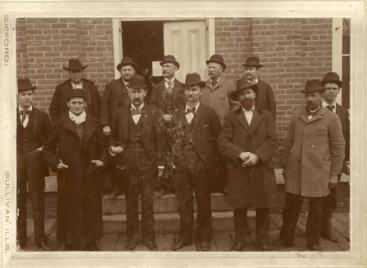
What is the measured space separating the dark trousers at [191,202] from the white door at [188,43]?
106 centimetres

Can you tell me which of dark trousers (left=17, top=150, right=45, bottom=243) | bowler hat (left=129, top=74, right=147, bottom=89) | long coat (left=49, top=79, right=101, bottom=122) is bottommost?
dark trousers (left=17, top=150, right=45, bottom=243)

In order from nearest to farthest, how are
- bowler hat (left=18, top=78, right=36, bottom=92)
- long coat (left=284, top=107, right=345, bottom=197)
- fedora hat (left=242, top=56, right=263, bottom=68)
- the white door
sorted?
bowler hat (left=18, top=78, right=36, bottom=92), long coat (left=284, top=107, right=345, bottom=197), fedora hat (left=242, top=56, right=263, bottom=68), the white door

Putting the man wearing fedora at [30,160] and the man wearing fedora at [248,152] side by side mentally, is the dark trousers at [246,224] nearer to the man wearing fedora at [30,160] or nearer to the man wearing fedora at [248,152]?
the man wearing fedora at [248,152]

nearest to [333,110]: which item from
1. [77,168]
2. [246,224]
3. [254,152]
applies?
[254,152]

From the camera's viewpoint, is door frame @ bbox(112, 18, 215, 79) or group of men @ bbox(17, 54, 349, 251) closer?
group of men @ bbox(17, 54, 349, 251)

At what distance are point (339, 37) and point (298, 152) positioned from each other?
4.07 feet

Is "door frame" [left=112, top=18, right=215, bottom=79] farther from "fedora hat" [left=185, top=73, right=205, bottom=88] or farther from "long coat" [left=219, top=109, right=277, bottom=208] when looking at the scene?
"long coat" [left=219, top=109, right=277, bottom=208]

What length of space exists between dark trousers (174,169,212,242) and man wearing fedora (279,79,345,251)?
0.64m

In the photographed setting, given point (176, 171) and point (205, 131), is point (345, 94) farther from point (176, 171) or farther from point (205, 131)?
point (176, 171)

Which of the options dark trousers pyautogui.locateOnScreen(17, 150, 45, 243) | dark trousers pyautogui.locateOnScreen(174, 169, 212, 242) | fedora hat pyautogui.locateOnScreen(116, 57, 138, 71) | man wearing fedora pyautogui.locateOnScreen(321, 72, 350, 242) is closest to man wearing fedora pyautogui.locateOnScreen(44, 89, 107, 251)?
dark trousers pyautogui.locateOnScreen(17, 150, 45, 243)

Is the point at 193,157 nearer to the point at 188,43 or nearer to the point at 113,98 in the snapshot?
the point at 113,98

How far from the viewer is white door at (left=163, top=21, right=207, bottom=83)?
14.5ft

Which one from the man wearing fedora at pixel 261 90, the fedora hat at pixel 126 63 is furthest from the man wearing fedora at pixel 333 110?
the fedora hat at pixel 126 63

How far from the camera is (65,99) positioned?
3965mm
